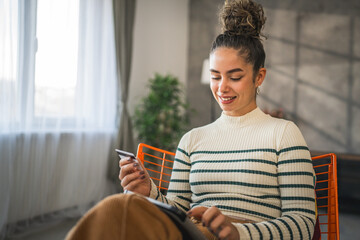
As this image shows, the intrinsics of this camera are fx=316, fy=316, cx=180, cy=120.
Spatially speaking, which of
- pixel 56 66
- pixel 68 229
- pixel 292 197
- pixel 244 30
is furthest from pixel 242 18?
pixel 68 229

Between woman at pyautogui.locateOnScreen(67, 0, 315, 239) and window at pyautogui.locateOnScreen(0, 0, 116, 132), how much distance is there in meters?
1.79

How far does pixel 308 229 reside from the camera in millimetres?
927

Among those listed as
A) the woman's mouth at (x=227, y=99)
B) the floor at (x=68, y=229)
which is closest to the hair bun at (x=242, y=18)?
the woman's mouth at (x=227, y=99)

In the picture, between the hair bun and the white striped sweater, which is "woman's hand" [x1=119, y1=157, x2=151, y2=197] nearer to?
the white striped sweater

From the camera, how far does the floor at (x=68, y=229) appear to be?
8.32 ft

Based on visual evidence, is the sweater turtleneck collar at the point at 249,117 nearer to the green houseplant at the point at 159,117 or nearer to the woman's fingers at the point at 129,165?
the woman's fingers at the point at 129,165

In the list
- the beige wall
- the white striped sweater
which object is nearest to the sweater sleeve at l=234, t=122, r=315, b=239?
the white striped sweater

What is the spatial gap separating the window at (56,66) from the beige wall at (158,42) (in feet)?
2.02

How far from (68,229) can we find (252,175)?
2229mm

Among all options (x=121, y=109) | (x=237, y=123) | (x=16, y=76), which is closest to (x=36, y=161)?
(x=16, y=76)

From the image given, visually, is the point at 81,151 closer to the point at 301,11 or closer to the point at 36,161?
the point at 36,161

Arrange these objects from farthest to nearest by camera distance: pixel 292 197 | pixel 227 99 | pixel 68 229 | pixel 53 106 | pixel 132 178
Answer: pixel 53 106, pixel 68 229, pixel 227 99, pixel 132 178, pixel 292 197

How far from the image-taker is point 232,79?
3.76ft

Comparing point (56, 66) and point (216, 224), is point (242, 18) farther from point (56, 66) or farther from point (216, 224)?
point (56, 66)
